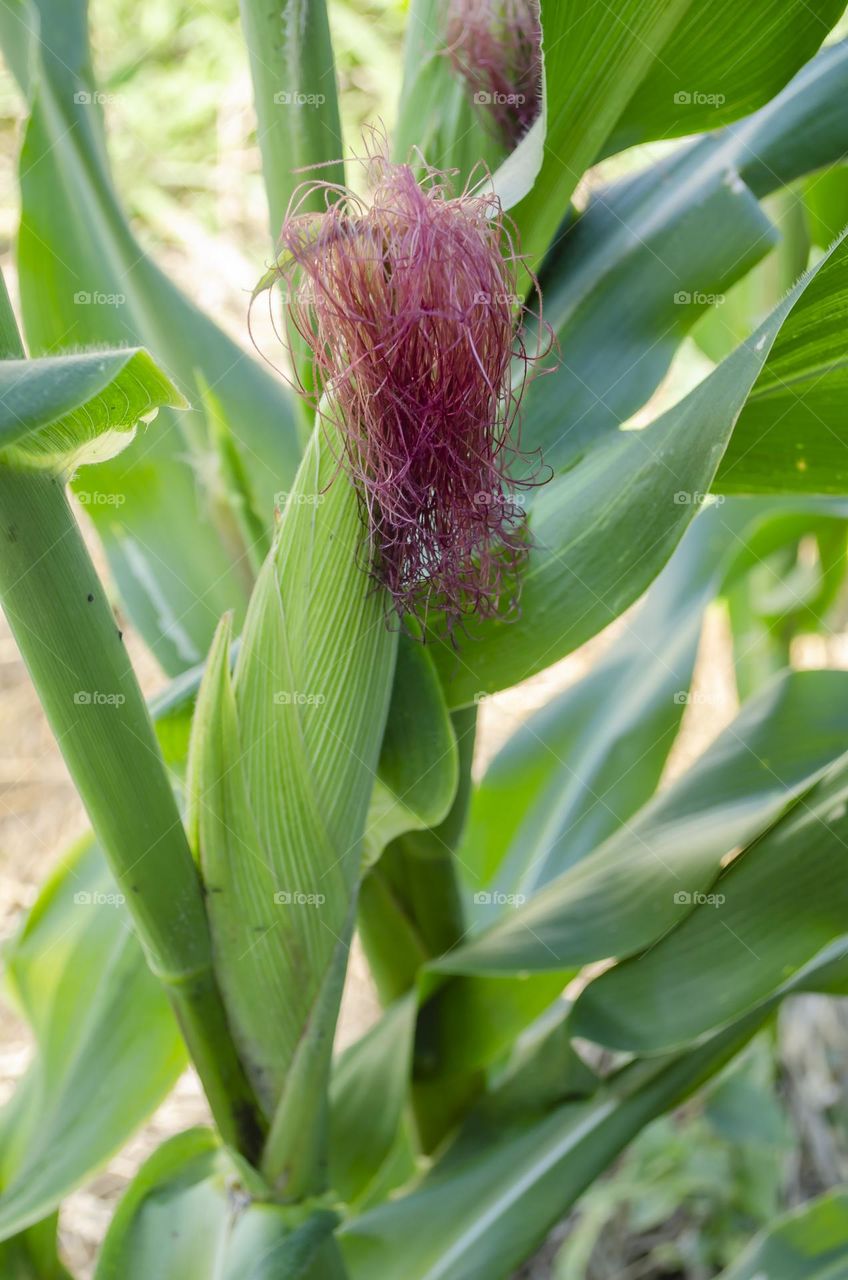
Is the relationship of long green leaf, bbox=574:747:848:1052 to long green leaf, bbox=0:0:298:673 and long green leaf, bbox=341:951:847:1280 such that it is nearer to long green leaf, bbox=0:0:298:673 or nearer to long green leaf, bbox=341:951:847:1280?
long green leaf, bbox=341:951:847:1280

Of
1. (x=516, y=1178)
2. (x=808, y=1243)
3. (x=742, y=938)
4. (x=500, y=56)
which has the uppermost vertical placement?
(x=500, y=56)

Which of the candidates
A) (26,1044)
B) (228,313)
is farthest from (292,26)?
(228,313)

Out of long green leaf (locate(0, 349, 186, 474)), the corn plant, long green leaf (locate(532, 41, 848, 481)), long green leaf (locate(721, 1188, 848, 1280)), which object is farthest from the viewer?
long green leaf (locate(721, 1188, 848, 1280))

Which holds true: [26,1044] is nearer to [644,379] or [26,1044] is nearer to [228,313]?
[644,379]

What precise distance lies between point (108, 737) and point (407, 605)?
12cm

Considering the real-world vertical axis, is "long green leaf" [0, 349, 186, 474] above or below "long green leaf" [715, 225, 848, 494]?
above

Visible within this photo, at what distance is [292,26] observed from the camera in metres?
0.42

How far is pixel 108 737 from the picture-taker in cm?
37

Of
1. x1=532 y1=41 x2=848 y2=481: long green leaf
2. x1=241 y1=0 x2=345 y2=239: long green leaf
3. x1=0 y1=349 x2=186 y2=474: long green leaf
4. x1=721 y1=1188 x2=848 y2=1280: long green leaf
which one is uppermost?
x1=241 y1=0 x2=345 y2=239: long green leaf

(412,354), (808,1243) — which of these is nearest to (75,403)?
(412,354)

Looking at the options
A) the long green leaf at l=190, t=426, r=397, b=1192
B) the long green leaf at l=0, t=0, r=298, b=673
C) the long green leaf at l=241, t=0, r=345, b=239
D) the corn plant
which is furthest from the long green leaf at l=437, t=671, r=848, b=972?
the long green leaf at l=241, t=0, r=345, b=239

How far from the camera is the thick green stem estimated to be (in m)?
0.33

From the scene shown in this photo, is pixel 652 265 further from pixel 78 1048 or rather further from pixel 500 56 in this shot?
pixel 78 1048

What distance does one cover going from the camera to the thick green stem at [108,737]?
33 cm
